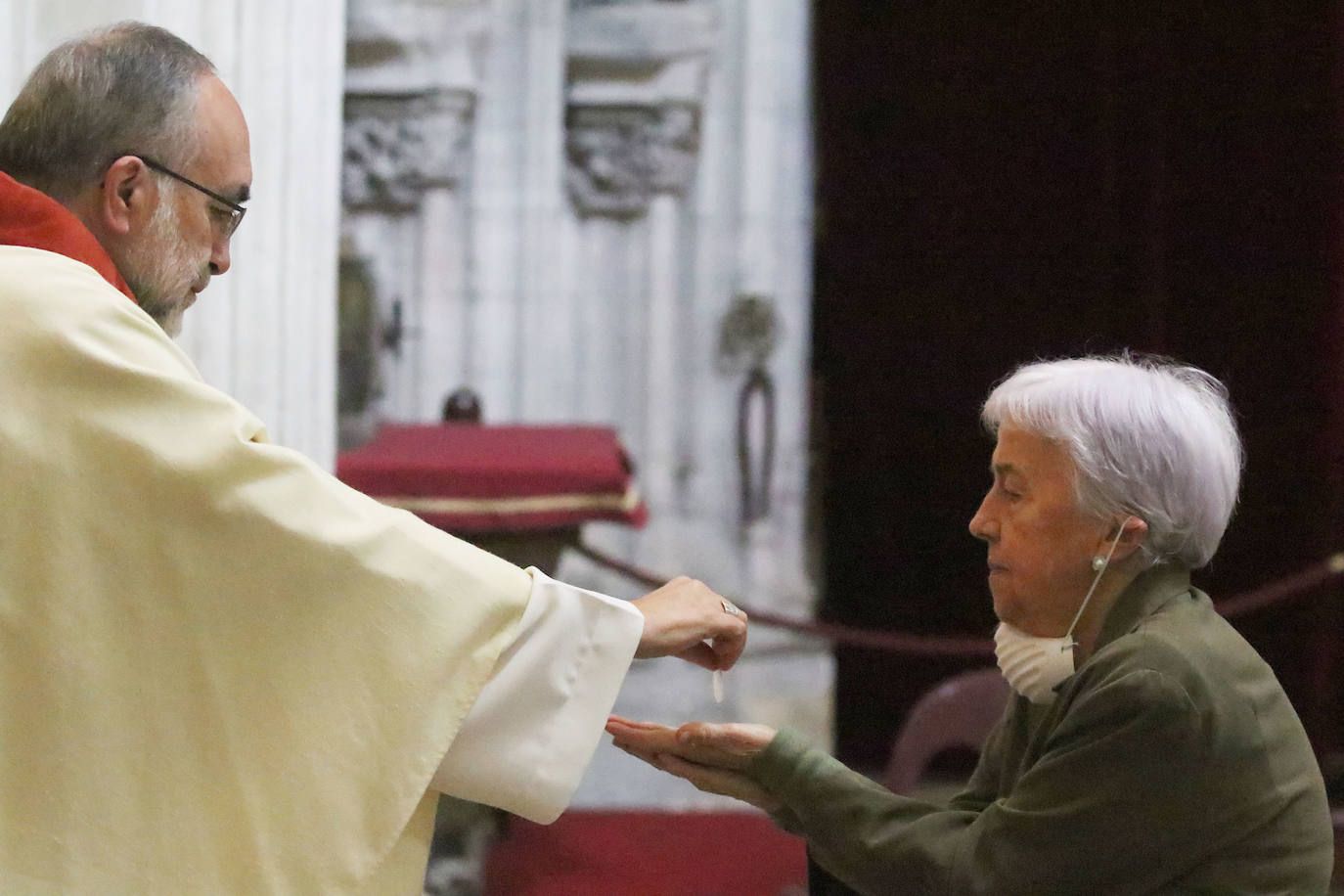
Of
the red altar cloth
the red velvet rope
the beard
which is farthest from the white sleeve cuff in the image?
the red velvet rope

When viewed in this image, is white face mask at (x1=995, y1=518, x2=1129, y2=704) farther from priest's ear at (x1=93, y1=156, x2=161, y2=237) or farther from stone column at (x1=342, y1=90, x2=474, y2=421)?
stone column at (x1=342, y1=90, x2=474, y2=421)

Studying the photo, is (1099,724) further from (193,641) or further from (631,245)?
(631,245)

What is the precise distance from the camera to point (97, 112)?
212 cm

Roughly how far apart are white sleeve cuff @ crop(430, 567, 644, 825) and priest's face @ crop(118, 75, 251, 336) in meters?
0.72

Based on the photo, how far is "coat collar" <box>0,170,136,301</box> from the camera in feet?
6.51

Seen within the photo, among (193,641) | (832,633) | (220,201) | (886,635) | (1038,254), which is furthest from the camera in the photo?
(1038,254)

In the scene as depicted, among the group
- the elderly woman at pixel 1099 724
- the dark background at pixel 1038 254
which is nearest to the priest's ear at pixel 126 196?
the elderly woman at pixel 1099 724

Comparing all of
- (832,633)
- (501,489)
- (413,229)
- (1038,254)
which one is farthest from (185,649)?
(1038,254)

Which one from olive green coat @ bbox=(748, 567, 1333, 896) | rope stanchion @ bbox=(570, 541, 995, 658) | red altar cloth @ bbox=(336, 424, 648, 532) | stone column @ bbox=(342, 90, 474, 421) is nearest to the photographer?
olive green coat @ bbox=(748, 567, 1333, 896)

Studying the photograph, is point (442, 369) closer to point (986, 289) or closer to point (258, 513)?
point (986, 289)

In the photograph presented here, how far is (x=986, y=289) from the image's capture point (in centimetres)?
620

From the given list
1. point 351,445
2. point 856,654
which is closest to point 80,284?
point 351,445

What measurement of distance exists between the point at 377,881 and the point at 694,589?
619 mm

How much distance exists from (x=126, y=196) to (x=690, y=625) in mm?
1033
